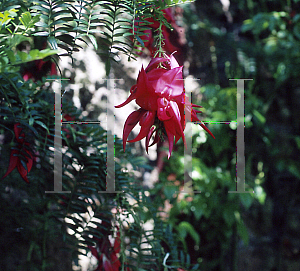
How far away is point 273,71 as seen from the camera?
1.68 metres

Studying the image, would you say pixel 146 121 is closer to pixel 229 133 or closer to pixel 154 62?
pixel 154 62

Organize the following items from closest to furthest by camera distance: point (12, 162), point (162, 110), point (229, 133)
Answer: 1. point (162, 110)
2. point (12, 162)
3. point (229, 133)

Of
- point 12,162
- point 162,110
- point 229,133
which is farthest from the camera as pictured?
point 229,133

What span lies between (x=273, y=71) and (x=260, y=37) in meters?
0.35

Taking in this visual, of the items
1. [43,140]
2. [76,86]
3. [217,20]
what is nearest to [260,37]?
[217,20]

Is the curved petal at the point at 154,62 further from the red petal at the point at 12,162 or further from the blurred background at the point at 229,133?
the blurred background at the point at 229,133

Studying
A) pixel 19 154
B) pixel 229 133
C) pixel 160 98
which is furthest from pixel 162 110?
pixel 229 133

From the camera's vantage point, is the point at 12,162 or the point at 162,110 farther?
the point at 12,162

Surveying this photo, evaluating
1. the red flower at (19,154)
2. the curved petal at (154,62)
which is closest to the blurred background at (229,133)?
the red flower at (19,154)

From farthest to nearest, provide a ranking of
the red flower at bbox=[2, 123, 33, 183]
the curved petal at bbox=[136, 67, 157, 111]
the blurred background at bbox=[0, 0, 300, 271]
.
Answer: the blurred background at bbox=[0, 0, 300, 271] → the red flower at bbox=[2, 123, 33, 183] → the curved petal at bbox=[136, 67, 157, 111]

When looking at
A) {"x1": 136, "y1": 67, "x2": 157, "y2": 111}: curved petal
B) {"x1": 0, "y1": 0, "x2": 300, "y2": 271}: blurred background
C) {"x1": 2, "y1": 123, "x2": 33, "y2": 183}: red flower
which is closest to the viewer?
{"x1": 136, "y1": 67, "x2": 157, "y2": 111}: curved petal

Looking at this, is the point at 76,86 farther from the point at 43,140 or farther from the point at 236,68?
the point at 236,68

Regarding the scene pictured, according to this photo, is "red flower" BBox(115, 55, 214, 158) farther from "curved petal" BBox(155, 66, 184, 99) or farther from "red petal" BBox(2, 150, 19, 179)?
"red petal" BBox(2, 150, 19, 179)

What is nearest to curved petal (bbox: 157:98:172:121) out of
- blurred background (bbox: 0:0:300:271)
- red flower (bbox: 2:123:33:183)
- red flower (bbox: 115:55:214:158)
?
red flower (bbox: 115:55:214:158)
